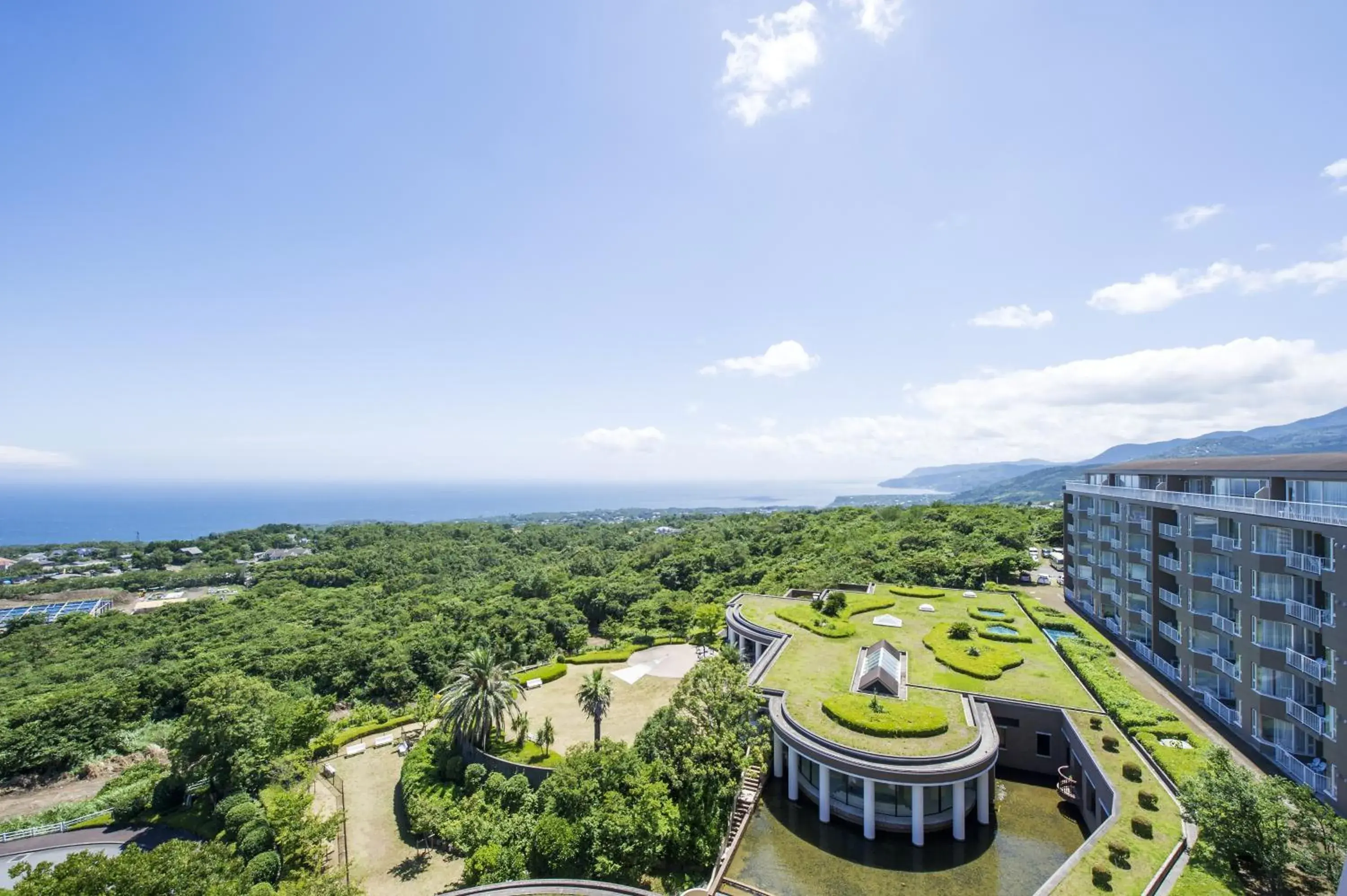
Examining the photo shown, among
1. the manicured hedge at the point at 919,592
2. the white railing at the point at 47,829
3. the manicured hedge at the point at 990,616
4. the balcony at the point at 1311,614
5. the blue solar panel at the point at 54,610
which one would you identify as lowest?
the white railing at the point at 47,829

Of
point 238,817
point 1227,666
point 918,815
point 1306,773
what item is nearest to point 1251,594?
point 1227,666

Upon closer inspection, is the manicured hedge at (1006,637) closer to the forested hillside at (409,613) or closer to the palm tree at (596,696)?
the forested hillside at (409,613)

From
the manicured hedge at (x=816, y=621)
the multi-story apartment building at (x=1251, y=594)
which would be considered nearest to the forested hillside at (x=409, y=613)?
the manicured hedge at (x=816, y=621)

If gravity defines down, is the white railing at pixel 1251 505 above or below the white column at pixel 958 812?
above

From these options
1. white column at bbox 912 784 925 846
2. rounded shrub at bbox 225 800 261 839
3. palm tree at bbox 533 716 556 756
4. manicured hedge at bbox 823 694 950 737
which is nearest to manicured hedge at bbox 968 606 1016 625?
manicured hedge at bbox 823 694 950 737

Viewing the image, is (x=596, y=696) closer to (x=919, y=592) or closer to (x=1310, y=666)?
(x=1310, y=666)

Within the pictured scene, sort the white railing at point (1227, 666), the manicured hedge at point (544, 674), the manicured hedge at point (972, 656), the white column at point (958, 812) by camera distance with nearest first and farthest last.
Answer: the white column at point (958, 812), the white railing at point (1227, 666), the manicured hedge at point (972, 656), the manicured hedge at point (544, 674)

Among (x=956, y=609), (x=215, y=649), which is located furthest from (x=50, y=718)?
(x=956, y=609)

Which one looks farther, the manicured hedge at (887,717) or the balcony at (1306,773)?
the manicured hedge at (887,717)
